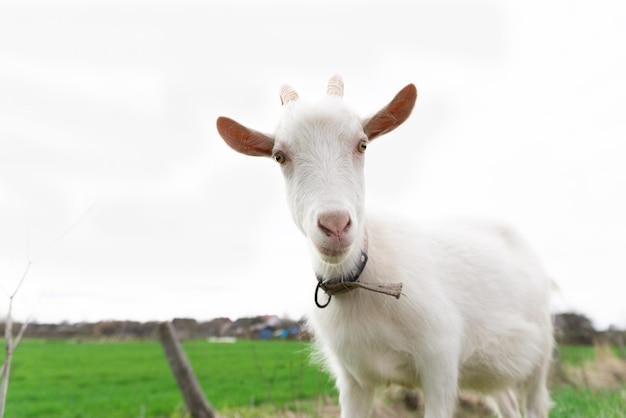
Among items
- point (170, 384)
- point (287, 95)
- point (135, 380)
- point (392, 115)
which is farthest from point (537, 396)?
point (135, 380)

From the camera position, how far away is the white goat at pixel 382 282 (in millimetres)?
2943

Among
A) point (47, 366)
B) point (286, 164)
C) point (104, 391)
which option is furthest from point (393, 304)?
point (47, 366)

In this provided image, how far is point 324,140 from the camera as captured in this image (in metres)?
3.01

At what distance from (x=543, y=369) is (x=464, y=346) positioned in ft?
4.97

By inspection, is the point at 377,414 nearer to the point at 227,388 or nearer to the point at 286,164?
the point at 286,164

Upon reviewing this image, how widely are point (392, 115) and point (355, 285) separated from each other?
1.06 m

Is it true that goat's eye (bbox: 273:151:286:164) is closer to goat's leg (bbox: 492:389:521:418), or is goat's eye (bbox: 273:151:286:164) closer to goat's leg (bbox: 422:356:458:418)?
goat's leg (bbox: 422:356:458:418)

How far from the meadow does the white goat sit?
3.78 feet

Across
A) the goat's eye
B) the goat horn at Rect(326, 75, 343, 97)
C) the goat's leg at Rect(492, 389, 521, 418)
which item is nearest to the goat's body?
the goat's leg at Rect(492, 389, 521, 418)

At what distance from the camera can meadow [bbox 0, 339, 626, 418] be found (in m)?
7.97

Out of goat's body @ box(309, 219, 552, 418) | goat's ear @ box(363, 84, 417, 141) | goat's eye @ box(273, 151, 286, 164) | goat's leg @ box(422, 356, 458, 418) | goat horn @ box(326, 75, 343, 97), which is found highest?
goat horn @ box(326, 75, 343, 97)

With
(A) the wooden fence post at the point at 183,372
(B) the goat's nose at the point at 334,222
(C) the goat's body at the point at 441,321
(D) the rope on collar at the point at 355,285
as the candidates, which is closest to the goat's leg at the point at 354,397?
(C) the goat's body at the point at 441,321

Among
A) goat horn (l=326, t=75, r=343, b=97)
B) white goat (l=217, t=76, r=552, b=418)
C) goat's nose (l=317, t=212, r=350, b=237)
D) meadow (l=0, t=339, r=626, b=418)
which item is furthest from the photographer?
meadow (l=0, t=339, r=626, b=418)

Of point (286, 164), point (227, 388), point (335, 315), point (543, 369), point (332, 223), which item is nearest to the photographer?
point (332, 223)
